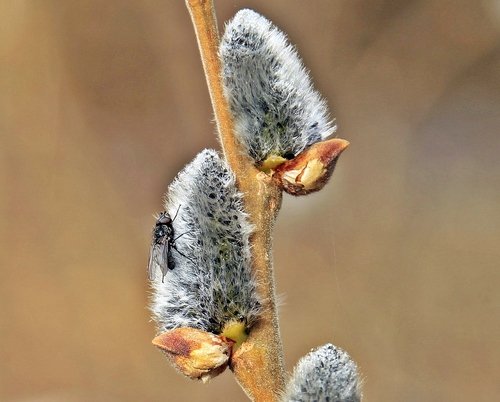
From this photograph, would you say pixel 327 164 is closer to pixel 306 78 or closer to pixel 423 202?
pixel 306 78

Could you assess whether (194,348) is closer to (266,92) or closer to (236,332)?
(236,332)

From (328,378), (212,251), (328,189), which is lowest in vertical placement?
(328,378)

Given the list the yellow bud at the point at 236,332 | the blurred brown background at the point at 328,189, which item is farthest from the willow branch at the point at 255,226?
the blurred brown background at the point at 328,189

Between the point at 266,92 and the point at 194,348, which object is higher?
the point at 266,92

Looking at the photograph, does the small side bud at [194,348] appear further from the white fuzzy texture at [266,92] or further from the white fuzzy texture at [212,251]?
the white fuzzy texture at [266,92]

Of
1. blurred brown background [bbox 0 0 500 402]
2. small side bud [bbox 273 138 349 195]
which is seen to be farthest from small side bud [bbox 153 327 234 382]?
blurred brown background [bbox 0 0 500 402]

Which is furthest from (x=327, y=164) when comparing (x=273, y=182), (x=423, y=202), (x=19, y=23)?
(x=19, y=23)

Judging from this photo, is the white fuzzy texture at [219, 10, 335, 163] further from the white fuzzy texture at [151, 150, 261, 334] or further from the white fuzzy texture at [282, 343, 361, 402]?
the white fuzzy texture at [282, 343, 361, 402]

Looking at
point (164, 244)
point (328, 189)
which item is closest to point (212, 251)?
point (164, 244)
